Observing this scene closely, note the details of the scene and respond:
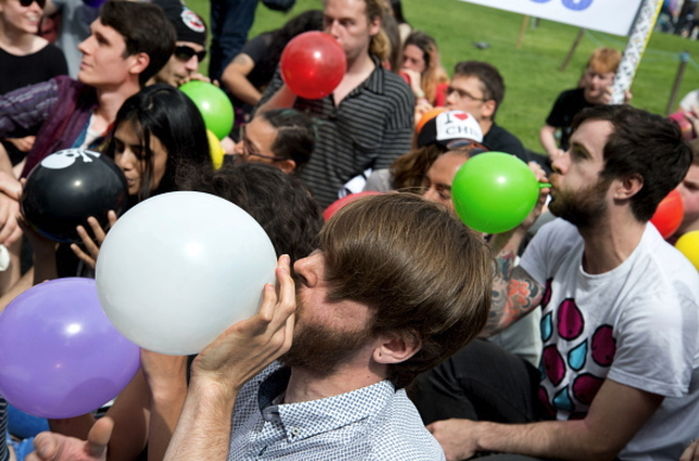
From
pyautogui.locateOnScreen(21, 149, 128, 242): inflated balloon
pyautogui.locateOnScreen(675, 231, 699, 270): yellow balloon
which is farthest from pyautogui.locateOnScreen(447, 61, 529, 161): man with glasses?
Answer: pyautogui.locateOnScreen(21, 149, 128, 242): inflated balloon

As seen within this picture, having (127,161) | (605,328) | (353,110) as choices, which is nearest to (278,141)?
(353,110)

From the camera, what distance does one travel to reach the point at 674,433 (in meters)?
2.69

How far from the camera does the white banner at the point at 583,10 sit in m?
4.19

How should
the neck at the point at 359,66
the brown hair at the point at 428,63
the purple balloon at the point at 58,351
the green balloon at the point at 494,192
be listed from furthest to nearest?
the brown hair at the point at 428,63 → the neck at the point at 359,66 → the green balloon at the point at 494,192 → the purple balloon at the point at 58,351

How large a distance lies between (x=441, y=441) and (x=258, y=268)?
64.4 inches

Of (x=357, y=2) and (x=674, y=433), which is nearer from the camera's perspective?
(x=674, y=433)

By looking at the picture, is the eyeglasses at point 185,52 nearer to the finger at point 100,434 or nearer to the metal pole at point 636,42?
the metal pole at point 636,42

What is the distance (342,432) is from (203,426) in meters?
0.37

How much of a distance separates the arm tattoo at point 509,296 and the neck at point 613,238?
46 centimetres

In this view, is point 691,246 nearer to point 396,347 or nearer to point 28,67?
point 396,347

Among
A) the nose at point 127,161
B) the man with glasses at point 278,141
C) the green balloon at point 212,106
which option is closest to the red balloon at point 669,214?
the man with glasses at point 278,141

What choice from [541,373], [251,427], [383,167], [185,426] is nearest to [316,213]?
[251,427]

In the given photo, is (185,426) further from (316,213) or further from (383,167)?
(383,167)

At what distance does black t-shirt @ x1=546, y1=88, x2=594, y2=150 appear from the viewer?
22.0 ft
